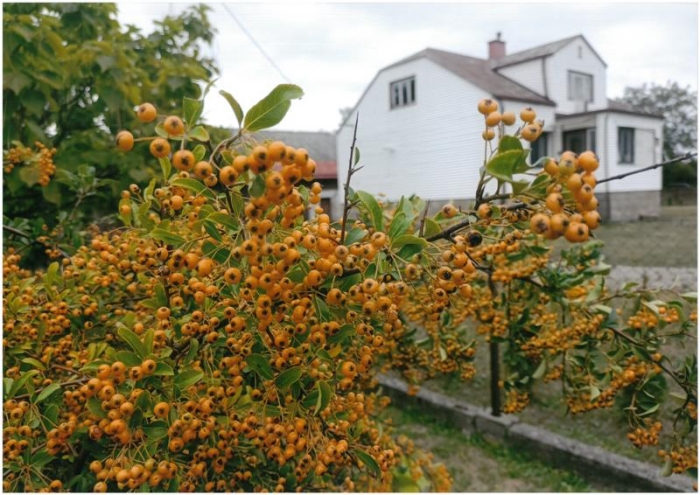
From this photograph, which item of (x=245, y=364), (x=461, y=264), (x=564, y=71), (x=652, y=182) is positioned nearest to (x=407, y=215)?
(x=461, y=264)

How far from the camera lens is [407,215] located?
1.30 metres

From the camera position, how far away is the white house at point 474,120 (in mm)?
16766

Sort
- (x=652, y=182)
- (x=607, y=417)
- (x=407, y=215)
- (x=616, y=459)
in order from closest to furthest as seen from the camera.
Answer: (x=407, y=215) → (x=616, y=459) → (x=607, y=417) → (x=652, y=182)

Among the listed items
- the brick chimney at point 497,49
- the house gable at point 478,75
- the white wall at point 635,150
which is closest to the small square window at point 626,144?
the white wall at point 635,150

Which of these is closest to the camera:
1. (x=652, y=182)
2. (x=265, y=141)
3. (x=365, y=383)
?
(x=265, y=141)

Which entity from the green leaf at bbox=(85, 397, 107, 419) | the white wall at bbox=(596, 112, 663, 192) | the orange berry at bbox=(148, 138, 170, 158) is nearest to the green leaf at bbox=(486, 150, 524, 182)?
the orange berry at bbox=(148, 138, 170, 158)

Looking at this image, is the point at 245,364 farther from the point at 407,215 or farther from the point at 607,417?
the point at 607,417

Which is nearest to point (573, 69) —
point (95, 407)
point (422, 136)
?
point (422, 136)

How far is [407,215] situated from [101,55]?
3389 mm

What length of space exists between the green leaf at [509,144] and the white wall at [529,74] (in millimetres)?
18640

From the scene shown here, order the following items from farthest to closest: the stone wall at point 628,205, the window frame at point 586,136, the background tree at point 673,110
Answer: the background tree at point 673,110 → the window frame at point 586,136 → the stone wall at point 628,205

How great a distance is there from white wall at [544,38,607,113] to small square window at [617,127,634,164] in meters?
1.32

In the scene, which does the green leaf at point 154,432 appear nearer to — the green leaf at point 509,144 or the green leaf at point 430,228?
the green leaf at point 430,228

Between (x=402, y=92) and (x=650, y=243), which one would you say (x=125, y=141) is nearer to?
(x=650, y=243)
